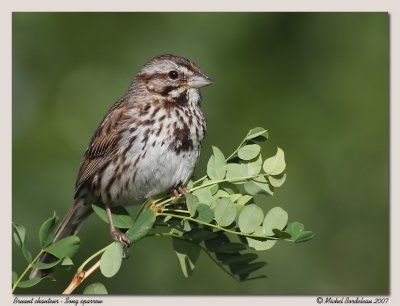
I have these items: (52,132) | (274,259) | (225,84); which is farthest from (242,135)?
(52,132)

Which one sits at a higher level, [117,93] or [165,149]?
[117,93]

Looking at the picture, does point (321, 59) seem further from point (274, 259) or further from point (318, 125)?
point (274, 259)

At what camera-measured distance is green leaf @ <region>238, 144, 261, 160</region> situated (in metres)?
3.98

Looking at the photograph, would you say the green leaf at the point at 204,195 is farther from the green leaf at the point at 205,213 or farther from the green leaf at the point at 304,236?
the green leaf at the point at 304,236

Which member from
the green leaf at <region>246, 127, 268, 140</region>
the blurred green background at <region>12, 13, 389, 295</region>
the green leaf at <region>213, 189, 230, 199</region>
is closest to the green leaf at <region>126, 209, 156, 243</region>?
the green leaf at <region>213, 189, 230, 199</region>

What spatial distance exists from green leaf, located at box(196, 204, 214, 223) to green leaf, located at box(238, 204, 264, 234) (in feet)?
0.45

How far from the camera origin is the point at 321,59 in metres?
7.32

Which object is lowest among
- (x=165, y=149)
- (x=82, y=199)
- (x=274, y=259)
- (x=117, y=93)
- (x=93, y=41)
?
(x=274, y=259)

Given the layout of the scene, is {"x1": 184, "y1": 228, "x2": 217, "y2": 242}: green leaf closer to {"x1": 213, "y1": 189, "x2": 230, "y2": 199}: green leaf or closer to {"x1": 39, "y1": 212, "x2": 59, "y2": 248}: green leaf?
{"x1": 213, "y1": 189, "x2": 230, "y2": 199}: green leaf

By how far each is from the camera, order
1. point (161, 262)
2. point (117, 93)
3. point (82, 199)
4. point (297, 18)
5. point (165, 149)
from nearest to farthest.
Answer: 1. point (165, 149)
2. point (82, 199)
3. point (161, 262)
4. point (117, 93)
5. point (297, 18)

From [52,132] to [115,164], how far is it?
1606mm

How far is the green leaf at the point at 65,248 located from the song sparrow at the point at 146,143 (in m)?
0.91

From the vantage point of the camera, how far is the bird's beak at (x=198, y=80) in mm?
5080

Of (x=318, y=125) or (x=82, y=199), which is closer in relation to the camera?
(x=82, y=199)
